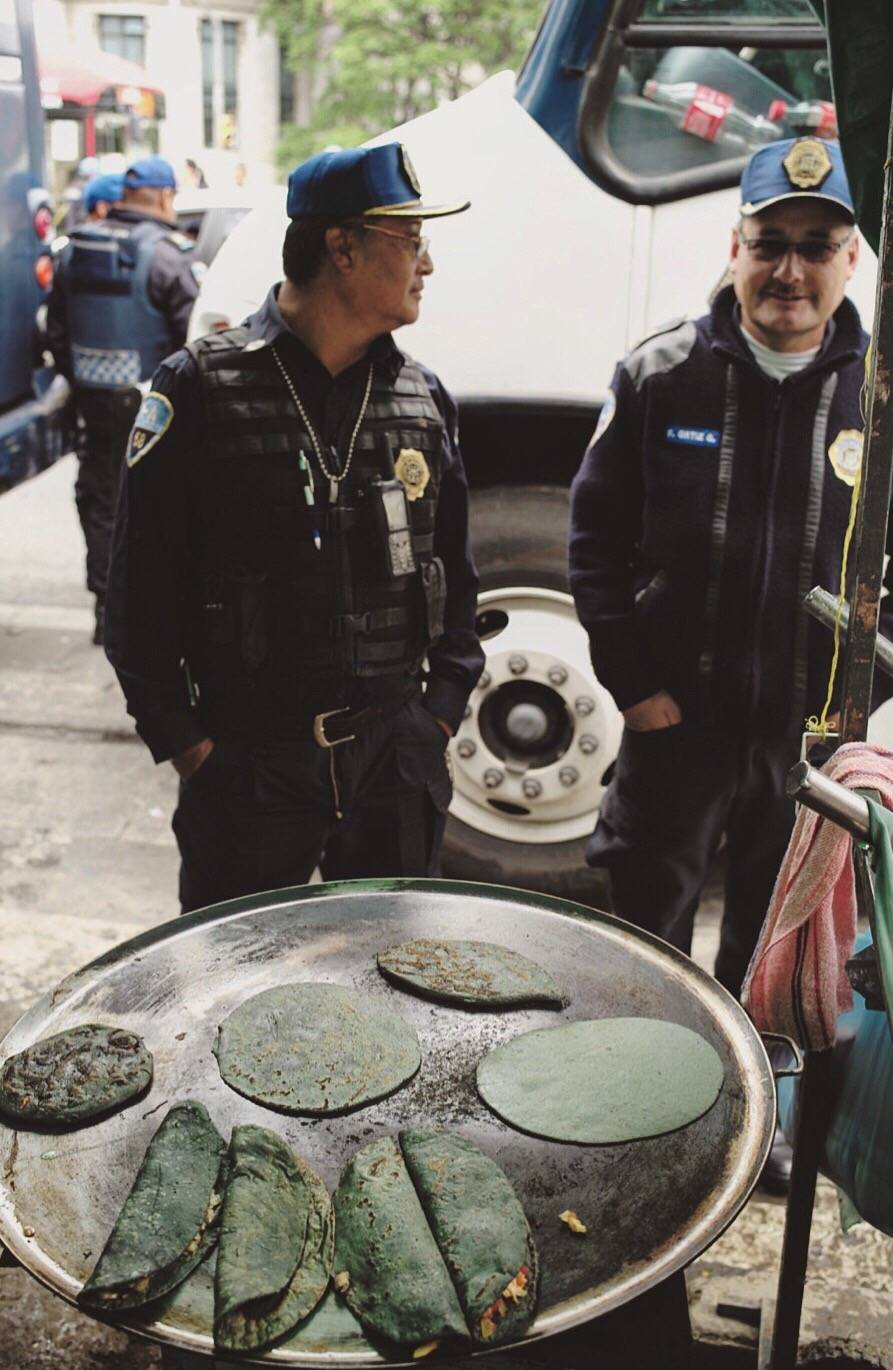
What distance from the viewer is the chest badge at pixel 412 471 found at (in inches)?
106

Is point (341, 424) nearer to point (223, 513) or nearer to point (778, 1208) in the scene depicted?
point (223, 513)

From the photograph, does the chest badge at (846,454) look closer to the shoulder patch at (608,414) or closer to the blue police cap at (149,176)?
the shoulder patch at (608,414)

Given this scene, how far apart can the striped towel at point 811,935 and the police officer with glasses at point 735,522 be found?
962 mm

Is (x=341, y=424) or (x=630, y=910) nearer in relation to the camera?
(x=341, y=424)

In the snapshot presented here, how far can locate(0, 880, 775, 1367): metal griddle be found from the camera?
1476 millimetres

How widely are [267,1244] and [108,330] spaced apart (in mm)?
5533

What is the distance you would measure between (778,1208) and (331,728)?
1459 millimetres

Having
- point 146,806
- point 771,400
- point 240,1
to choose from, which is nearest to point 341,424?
point 771,400

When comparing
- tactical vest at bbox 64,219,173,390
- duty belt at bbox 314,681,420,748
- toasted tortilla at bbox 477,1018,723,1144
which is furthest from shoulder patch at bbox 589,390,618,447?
tactical vest at bbox 64,219,173,390

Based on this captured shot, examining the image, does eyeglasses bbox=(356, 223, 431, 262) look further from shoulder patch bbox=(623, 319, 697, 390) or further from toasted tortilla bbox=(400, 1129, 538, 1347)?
toasted tortilla bbox=(400, 1129, 538, 1347)

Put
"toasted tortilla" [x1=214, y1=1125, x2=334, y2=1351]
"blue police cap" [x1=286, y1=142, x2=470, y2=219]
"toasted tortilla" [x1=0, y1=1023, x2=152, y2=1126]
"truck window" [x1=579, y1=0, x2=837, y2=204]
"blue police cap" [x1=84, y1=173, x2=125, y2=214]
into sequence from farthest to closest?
"blue police cap" [x1=84, y1=173, x2=125, y2=214], "truck window" [x1=579, y1=0, x2=837, y2=204], "blue police cap" [x1=286, y1=142, x2=470, y2=219], "toasted tortilla" [x1=0, y1=1023, x2=152, y2=1126], "toasted tortilla" [x1=214, y1=1125, x2=334, y2=1351]

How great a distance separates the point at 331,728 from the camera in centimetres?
268

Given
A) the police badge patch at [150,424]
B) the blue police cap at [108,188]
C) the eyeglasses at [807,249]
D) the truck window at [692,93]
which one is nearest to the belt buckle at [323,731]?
the police badge patch at [150,424]

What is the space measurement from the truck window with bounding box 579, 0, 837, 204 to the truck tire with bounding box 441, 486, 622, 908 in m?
0.93
